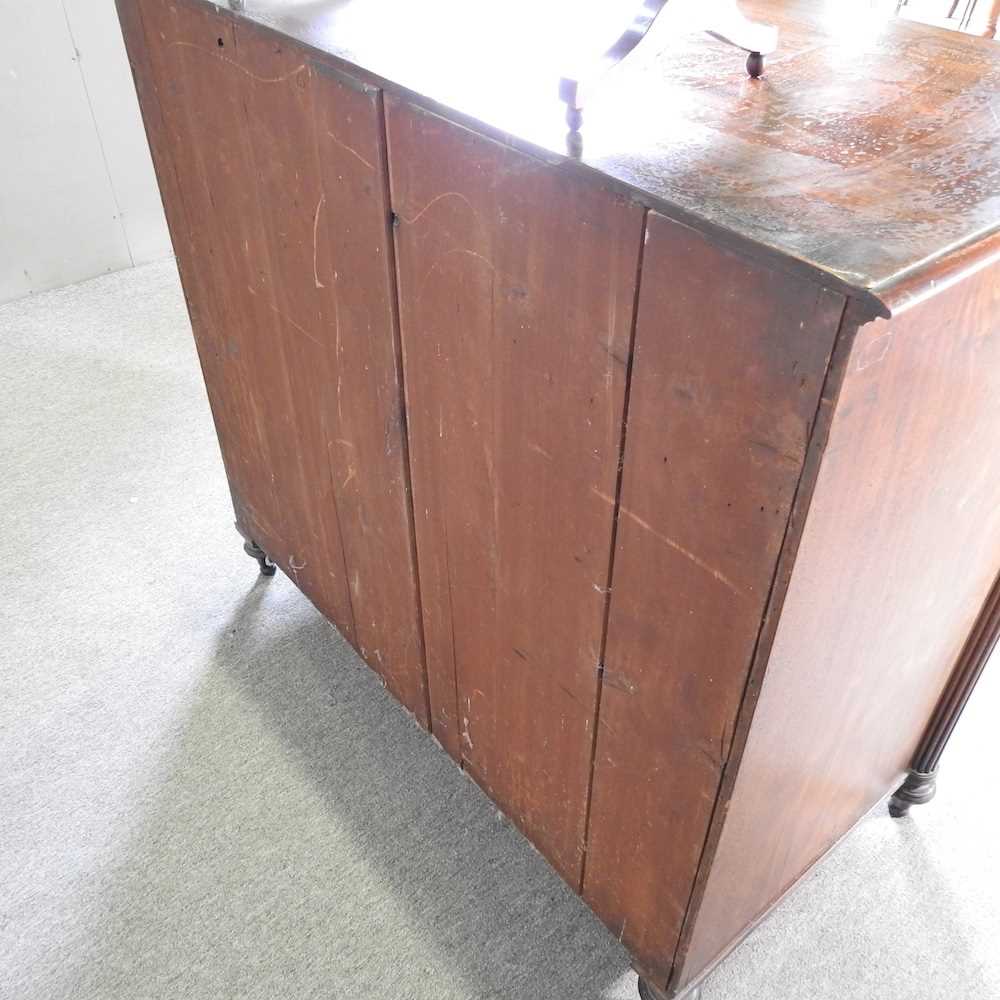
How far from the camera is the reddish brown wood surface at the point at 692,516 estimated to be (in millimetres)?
559

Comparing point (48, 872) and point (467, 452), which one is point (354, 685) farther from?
point (467, 452)

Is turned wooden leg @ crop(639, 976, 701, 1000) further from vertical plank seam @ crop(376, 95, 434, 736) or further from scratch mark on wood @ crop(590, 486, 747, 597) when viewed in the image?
scratch mark on wood @ crop(590, 486, 747, 597)

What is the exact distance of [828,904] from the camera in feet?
4.08

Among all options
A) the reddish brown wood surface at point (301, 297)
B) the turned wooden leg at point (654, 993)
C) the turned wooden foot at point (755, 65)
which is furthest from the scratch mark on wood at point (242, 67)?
the turned wooden leg at point (654, 993)

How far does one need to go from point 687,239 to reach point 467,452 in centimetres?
38

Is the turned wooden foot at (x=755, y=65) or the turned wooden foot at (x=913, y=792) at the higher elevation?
the turned wooden foot at (x=755, y=65)

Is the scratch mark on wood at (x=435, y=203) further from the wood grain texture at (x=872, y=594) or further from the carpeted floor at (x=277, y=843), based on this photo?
the carpeted floor at (x=277, y=843)

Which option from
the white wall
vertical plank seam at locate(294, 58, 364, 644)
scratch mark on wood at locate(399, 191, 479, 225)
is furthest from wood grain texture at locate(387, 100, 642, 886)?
the white wall

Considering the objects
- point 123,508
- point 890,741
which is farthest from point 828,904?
point 123,508

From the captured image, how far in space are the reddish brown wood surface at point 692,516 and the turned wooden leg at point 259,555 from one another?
91 cm

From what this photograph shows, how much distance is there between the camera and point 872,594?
2.50 ft

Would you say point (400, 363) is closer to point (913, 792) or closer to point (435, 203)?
point (435, 203)

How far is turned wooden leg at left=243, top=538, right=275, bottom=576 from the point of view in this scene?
1665mm

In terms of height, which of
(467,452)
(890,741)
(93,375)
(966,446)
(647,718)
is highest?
(966,446)
